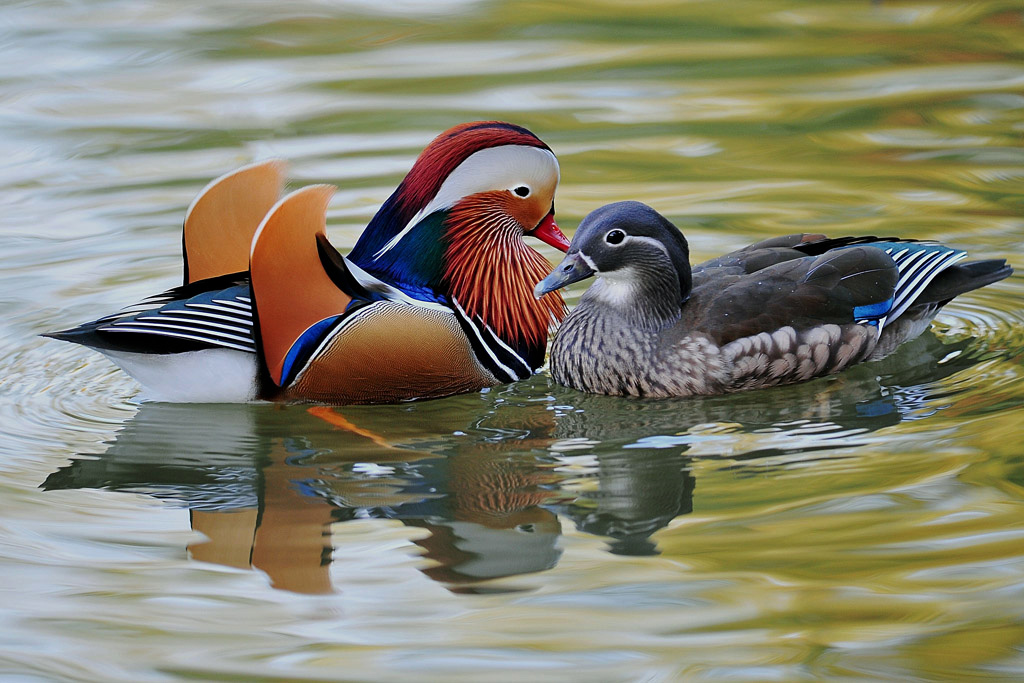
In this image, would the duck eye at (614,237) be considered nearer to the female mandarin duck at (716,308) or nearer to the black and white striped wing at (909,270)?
the female mandarin duck at (716,308)

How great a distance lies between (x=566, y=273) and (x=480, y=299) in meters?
0.51

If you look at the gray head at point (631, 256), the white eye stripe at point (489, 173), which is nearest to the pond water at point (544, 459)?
the gray head at point (631, 256)

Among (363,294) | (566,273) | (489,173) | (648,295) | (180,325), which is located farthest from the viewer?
(489,173)

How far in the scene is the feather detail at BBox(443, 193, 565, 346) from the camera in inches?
236

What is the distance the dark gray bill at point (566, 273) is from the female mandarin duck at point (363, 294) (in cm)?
43

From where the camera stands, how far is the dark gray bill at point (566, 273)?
5652mm

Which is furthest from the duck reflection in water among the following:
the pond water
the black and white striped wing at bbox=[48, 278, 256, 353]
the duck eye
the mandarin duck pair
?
the duck eye

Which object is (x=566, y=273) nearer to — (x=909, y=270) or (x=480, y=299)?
(x=480, y=299)

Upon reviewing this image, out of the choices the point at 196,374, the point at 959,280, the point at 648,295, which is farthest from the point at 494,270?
the point at 959,280

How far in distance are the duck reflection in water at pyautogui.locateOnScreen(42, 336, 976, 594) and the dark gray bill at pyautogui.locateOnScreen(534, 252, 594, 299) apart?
51cm

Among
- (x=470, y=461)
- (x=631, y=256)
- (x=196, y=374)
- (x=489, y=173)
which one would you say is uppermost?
(x=489, y=173)

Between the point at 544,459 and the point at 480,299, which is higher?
the point at 480,299

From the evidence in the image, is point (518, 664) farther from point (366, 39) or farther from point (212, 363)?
point (366, 39)

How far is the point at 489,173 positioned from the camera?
5.95m
